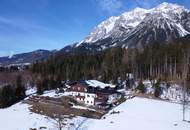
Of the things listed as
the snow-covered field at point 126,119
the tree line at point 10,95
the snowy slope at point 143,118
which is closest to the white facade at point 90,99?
the snow-covered field at point 126,119

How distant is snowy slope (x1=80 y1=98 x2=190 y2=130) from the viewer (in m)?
70.4

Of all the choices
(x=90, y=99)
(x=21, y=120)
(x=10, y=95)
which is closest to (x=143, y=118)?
(x=90, y=99)

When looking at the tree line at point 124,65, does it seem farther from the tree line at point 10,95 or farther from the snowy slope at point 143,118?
the snowy slope at point 143,118

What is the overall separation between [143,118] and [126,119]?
473 centimetres

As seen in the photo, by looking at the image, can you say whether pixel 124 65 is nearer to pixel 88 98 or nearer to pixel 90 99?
pixel 88 98

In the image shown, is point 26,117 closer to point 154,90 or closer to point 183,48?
point 154,90

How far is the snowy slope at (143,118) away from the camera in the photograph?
70438mm

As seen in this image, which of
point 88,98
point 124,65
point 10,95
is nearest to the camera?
point 88,98

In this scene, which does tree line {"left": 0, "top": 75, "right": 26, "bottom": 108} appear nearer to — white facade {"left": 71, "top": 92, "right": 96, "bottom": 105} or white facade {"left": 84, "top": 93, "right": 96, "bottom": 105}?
white facade {"left": 71, "top": 92, "right": 96, "bottom": 105}

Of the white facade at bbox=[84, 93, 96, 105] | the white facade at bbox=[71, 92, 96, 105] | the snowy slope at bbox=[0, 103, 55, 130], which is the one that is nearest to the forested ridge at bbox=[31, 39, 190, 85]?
the white facade at bbox=[71, 92, 96, 105]

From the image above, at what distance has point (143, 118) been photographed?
7850 centimetres

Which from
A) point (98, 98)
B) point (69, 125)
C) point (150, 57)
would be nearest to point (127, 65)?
point (150, 57)

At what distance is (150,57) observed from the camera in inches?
5221

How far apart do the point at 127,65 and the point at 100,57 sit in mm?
29249
